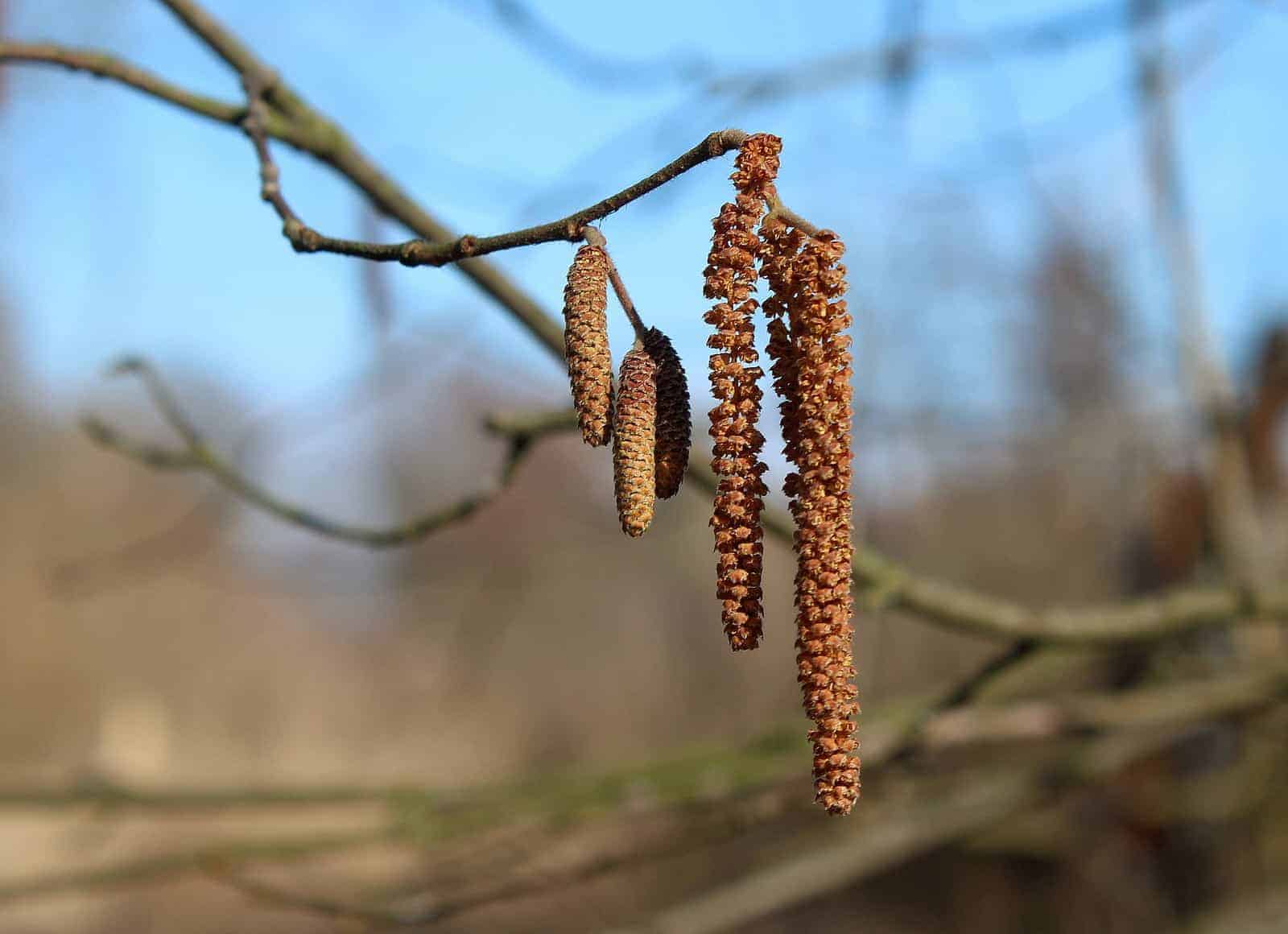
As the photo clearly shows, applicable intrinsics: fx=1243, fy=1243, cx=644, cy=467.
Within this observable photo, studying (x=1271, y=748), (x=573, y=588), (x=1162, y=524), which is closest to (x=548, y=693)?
(x=573, y=588)

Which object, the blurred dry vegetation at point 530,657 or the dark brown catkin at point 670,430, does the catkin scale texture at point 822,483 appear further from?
the blurred dry vegetation at point 530,657

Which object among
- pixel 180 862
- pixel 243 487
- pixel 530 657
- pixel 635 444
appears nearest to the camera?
pixel 635 444

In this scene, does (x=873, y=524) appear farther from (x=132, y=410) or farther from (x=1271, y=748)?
(x=132, y=410)

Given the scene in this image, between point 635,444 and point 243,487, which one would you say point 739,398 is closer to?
point 635,444

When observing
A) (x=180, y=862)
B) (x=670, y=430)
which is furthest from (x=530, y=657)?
(x=670, y=430)

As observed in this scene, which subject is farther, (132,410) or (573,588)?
(132,410)

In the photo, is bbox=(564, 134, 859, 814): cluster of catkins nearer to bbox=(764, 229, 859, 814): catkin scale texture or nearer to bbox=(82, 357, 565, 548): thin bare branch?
bbox=(764, 229, 859, 814): catkin scale texture

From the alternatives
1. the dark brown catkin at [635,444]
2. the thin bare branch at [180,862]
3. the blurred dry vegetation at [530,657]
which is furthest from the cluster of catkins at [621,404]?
the thin bare branch at [180,862]
